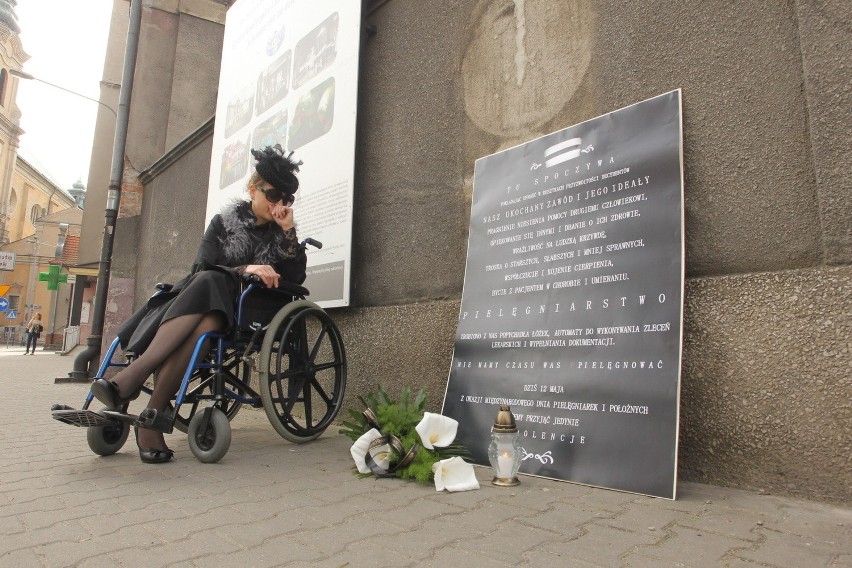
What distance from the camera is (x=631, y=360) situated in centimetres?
214

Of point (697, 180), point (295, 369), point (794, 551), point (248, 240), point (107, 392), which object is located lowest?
point (794, 551)

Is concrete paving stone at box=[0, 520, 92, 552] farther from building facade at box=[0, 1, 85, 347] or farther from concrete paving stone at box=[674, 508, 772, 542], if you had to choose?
building facade at box=[0, 1, 85, 347]

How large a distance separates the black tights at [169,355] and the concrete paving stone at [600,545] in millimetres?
1815

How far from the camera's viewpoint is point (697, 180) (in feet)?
7.42

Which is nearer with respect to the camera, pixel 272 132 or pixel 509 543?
pixel 509 543

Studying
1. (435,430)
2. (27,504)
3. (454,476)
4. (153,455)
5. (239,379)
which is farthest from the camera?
(239,379)

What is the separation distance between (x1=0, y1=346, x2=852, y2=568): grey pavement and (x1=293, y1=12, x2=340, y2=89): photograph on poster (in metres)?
3.51

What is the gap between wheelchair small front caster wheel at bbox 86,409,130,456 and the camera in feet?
8.66

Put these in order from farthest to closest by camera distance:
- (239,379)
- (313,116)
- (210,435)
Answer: (313,116) → (239,379) → (210,435)

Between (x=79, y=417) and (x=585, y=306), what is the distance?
85.5 inches

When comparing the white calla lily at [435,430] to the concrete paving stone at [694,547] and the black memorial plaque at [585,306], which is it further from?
the concrete paving stone at [694,547]

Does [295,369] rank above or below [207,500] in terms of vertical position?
above

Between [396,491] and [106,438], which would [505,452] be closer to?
[396,491]

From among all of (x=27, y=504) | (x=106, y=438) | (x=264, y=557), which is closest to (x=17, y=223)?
(x=106, y=438)
